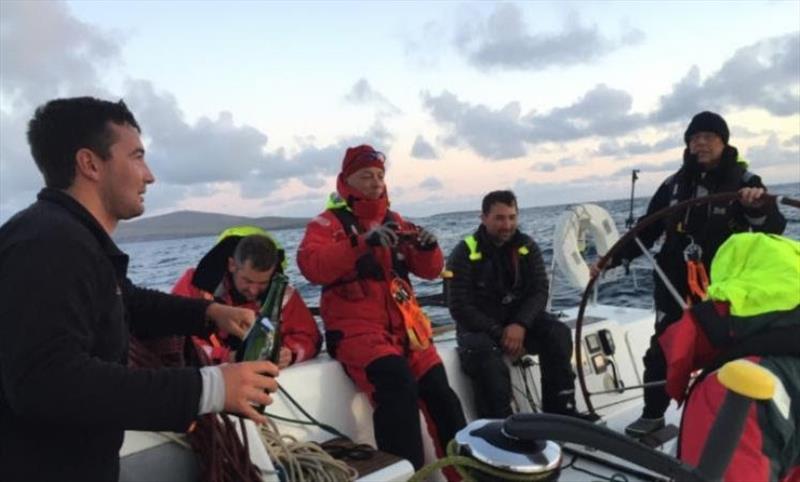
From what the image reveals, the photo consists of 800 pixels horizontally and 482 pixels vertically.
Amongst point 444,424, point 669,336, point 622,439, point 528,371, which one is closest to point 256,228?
point 444,424

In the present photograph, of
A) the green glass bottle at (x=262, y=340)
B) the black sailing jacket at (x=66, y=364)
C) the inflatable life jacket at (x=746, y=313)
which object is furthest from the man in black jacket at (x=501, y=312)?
the black sailing jacket at (x=66, y=364)

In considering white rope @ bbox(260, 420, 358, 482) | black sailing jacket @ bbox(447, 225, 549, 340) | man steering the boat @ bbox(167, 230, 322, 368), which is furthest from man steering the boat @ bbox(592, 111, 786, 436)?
man steering the boat @ bbox(167, 230, 322, 368)

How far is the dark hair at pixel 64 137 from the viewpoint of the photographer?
1.55m

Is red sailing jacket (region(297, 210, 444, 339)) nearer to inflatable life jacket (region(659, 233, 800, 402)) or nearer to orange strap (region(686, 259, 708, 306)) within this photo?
orange strap (region(686, 259, 708, 306))

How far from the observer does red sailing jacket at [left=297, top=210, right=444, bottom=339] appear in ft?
11.4

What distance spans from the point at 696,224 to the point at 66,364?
12.4 ft

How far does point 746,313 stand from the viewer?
1.63 meters

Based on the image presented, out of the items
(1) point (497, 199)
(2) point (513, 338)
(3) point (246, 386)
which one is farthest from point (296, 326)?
(3) point (246, 386)

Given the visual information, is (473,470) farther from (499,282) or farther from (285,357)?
(499,282)

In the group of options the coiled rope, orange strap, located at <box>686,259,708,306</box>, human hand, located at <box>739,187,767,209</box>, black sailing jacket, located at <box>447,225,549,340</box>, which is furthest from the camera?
black sailing jacket, located at <box>447,225,549,340</box>

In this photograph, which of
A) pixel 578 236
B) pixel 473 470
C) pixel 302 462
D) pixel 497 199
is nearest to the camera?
pixel 473 470

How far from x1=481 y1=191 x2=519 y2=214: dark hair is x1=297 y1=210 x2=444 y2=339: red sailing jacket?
0.71 metres

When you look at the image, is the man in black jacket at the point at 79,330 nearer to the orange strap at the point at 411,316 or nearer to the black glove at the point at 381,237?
the black glove at the point at 381,237

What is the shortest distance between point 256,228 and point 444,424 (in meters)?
1.56
